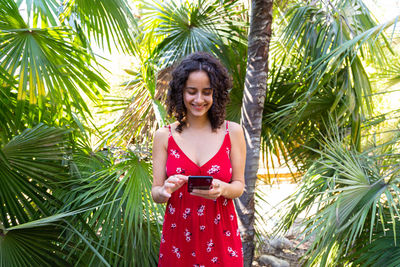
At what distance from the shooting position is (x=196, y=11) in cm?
405

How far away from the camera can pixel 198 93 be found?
5.70 feet

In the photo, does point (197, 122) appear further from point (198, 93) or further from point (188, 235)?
point (188, 235)

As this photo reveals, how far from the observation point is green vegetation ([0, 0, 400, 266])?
8.07ft

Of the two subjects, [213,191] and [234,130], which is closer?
[213,191]

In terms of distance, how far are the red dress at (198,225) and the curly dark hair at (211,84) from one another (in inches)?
5.6

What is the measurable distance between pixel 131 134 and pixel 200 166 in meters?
2.58

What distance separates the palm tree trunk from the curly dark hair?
4.40ft

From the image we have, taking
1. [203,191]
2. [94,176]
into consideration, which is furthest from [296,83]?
[203,191]

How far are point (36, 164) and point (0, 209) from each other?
34 centimetres

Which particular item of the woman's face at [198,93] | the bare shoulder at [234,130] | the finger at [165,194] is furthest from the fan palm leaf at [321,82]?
the finger at [165,194]

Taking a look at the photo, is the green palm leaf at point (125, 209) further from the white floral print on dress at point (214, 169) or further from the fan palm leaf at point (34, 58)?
the white floral print on dress at point (214, 169)

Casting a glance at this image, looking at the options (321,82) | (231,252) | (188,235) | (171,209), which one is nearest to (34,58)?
(171,209)

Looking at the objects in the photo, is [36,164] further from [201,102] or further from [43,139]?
[201,102]

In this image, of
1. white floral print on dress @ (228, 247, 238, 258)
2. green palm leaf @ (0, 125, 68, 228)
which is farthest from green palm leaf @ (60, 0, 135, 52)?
white floral print on dress @ (228, 247, 238, 258)
